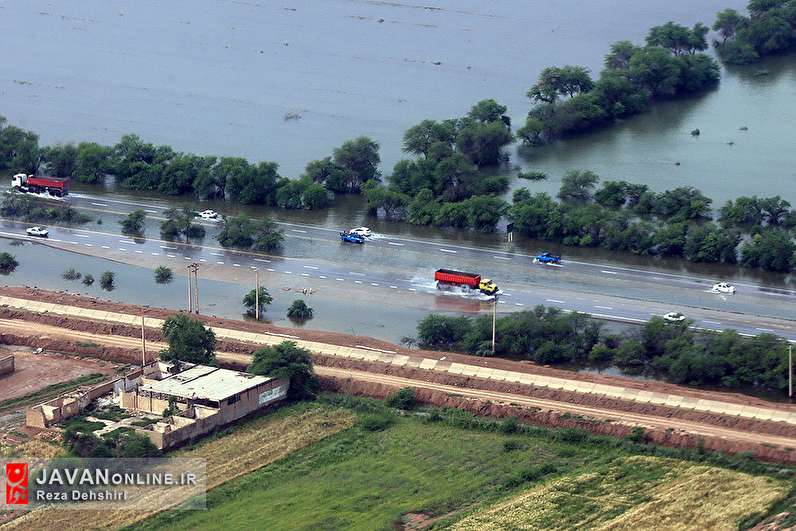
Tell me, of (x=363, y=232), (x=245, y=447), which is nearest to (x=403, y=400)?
(x=245, y=447)

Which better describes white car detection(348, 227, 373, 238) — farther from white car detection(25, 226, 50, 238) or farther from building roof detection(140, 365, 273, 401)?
building roof detection(140, 365, 273, 401)

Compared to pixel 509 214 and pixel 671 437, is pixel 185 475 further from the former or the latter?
pixel 509 214

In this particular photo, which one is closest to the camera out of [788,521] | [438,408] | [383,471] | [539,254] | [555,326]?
[788,521]

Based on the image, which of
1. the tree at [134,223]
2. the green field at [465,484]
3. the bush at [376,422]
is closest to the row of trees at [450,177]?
the tree at [134,223]

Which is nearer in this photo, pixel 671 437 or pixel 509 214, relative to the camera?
pixel 671 437

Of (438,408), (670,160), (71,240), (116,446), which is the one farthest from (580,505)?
(670,160)

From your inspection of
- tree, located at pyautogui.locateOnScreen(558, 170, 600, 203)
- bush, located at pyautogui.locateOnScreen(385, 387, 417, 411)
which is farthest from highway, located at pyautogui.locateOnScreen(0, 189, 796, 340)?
bush, located at pyautogui.locateOnScreen(385, 387, 417, 411)
